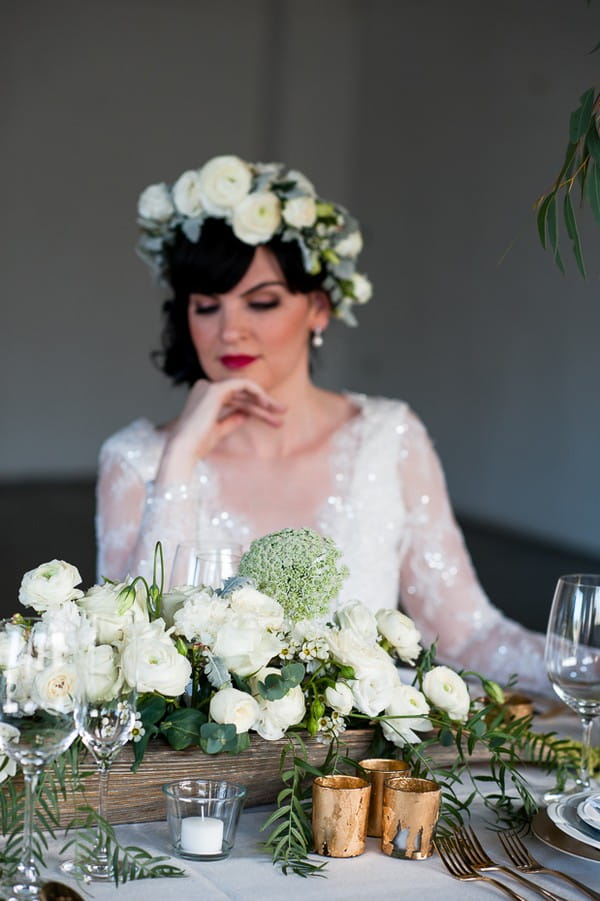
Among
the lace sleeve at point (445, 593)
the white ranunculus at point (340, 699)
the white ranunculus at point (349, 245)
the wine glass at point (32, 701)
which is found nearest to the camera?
the wine glass at point (32, 701)

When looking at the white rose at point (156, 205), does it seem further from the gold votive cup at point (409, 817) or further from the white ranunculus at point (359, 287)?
the gold votive cup at point (409, 817)

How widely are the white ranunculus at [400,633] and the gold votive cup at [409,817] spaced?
0.20 meters

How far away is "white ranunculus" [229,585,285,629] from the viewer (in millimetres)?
1207

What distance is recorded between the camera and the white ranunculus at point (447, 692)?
129 cm

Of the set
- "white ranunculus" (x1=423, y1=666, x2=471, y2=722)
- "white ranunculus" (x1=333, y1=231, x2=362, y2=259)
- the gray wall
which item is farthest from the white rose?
the gray wall

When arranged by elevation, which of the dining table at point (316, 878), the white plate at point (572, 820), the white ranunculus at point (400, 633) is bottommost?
the dining table at point (316, 878)

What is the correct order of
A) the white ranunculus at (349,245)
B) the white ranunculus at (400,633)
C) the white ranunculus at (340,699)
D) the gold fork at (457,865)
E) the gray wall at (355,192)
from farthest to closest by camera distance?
the gray wall at (355,192) → the white ranunculus at (349,245) → the white ranunculus at (400,633) → the white ranunculus at (340,699) → the gold fork at (457,865)

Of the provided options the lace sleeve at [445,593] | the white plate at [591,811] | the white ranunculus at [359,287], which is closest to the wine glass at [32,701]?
the white plate at [591,811]

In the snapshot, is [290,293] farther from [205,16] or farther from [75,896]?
[205,16]

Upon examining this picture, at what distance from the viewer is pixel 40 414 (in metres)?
7.76

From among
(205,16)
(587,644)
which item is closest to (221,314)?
(587,644)

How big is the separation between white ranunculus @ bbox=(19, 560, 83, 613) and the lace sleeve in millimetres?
1257

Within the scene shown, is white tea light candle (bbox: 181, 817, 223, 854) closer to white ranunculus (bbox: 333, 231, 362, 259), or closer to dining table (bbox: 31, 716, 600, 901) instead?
dining table (bbox: 31, 716, 600, 901)

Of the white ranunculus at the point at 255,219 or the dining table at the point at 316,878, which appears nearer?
the dining table at the point at 316,878
